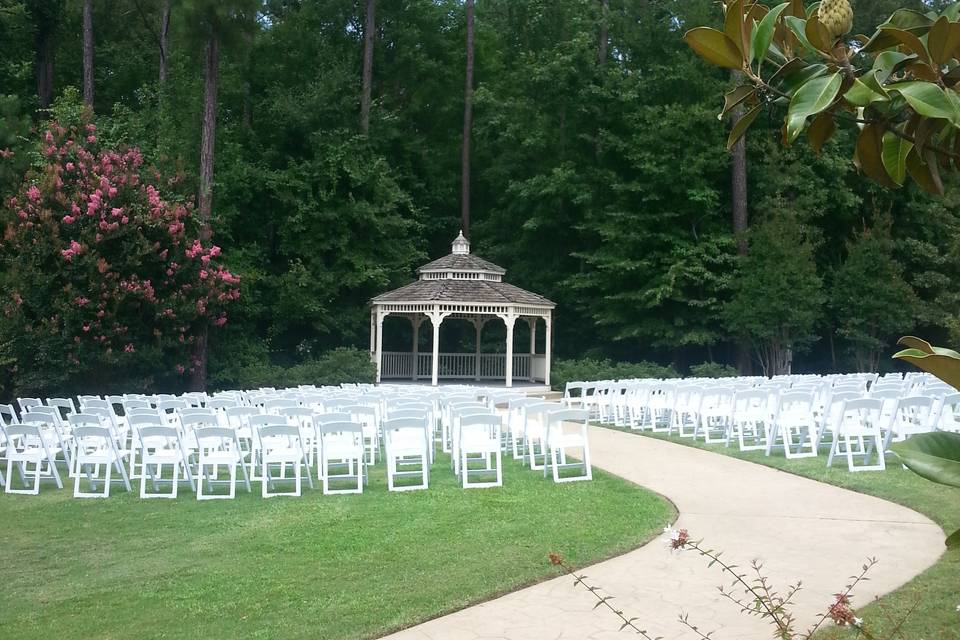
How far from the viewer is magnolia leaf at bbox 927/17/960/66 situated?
83.3 inches

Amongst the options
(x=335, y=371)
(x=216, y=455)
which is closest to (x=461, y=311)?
(x=335, y=371)

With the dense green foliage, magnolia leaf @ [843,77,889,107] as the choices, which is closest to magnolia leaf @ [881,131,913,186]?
magnolia leaf @ [843,77,889,107]

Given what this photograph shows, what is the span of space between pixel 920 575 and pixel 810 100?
5327mm

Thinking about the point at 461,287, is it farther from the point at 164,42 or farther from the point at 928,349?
the point at 928,349

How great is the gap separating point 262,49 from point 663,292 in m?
19.7

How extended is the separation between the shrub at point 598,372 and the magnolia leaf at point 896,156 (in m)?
26.1

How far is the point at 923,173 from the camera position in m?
2.59

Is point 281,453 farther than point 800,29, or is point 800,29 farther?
point 281,453

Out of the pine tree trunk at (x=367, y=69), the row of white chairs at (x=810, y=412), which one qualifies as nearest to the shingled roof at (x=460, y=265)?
the pine tree trunk at (x=367, y=69)

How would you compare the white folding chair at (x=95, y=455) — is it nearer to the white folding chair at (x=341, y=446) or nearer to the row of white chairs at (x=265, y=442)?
the row of white chairs at (x=265, y=442)

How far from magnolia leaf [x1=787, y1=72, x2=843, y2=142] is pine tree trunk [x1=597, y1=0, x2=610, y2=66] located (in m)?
35.7

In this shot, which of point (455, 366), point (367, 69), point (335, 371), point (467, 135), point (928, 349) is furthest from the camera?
point (467, 135)

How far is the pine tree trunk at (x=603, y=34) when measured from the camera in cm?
3622

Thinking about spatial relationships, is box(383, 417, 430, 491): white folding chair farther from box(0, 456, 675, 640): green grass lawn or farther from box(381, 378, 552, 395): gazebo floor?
box(381, 378, 552, 395): gazebo floor
